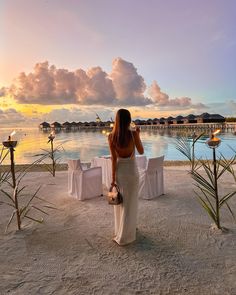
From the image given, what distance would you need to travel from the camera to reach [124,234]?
2715mm

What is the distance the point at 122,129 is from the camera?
250 centimetres

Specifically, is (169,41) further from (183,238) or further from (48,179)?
(183,238)

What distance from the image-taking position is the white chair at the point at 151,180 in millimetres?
4449

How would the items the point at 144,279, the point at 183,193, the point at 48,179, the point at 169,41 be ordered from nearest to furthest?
the point at 144,279
the point at 183,193
the point at 48,179
the point at 169,41

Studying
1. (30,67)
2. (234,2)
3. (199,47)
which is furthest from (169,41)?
(30,67)

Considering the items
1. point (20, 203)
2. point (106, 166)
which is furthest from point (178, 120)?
point (20, 203)

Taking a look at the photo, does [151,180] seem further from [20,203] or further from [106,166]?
[20,203]

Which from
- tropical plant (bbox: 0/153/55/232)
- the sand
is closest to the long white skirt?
the sand

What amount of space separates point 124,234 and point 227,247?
103 centimetres

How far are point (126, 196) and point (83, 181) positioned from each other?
6.54 feet

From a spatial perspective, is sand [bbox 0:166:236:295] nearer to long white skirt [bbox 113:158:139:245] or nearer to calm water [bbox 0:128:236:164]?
long white skirt [bbox 113:158:139:245]

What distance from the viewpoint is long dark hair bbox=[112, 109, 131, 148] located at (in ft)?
8.11

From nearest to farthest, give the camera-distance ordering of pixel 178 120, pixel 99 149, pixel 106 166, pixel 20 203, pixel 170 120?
pixel 20 203, pixel 106 166, pixel 99 149, pixel 178 120, pixel 170 120

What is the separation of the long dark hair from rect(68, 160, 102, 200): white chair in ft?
7.03
